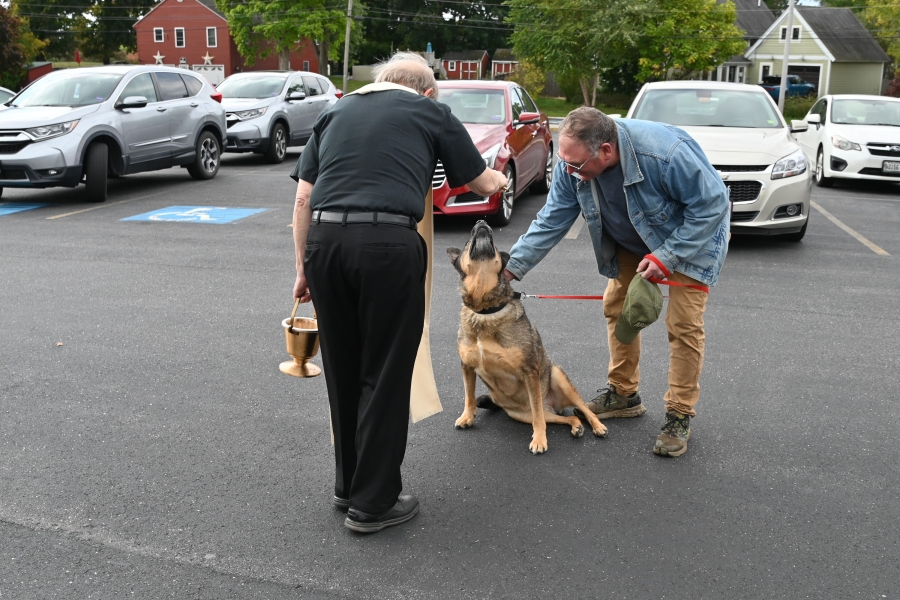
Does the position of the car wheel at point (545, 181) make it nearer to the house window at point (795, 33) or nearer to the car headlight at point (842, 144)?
the car headlight at point (842, 144)

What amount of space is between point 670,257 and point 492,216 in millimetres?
6677

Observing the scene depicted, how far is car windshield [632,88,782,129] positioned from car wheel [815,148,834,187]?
501 cm

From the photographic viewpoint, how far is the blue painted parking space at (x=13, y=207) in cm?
1152

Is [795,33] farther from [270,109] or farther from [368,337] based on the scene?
[368,337]

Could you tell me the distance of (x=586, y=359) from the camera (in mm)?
5738

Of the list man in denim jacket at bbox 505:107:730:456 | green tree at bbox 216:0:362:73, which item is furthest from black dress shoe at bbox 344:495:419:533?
green tree at bbox 216:0:362:73

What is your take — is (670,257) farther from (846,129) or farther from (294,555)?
(846,129)

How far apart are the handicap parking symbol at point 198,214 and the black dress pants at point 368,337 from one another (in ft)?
26.1

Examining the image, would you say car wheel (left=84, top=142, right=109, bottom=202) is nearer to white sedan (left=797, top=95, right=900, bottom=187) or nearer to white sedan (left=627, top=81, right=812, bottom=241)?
white sedan (left=627, top=81, right=812, bottom=241)

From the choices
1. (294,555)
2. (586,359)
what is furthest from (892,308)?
(294,555)

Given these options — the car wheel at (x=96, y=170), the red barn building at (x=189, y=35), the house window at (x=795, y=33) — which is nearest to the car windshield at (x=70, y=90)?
the car wheel at (x=96, y=170)

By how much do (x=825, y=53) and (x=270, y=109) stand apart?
6220 centimetres

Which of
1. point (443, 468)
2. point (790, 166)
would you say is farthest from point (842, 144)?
point (443, 468)

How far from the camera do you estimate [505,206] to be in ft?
35.3
